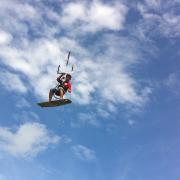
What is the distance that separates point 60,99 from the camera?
22.7 metres

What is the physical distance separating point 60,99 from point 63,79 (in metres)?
1.85

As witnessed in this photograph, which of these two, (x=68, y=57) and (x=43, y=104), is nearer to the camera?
(x=68, y=57)

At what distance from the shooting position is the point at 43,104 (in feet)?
77.5

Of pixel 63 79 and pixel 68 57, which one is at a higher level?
pixel 63 79

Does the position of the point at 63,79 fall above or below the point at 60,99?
above

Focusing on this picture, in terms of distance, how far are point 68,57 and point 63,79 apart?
20.4 feet

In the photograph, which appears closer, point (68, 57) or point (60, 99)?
point (68, 57)

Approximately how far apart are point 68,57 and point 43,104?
22.9 ft

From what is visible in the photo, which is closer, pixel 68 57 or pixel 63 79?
pixel 68 57

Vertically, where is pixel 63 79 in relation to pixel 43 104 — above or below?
above

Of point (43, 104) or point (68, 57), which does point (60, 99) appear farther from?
point (68, 57)

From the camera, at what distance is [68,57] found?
17.7 metres

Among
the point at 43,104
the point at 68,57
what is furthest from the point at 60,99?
the point at 68,57

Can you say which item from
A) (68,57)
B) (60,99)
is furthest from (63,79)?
(68,57)
